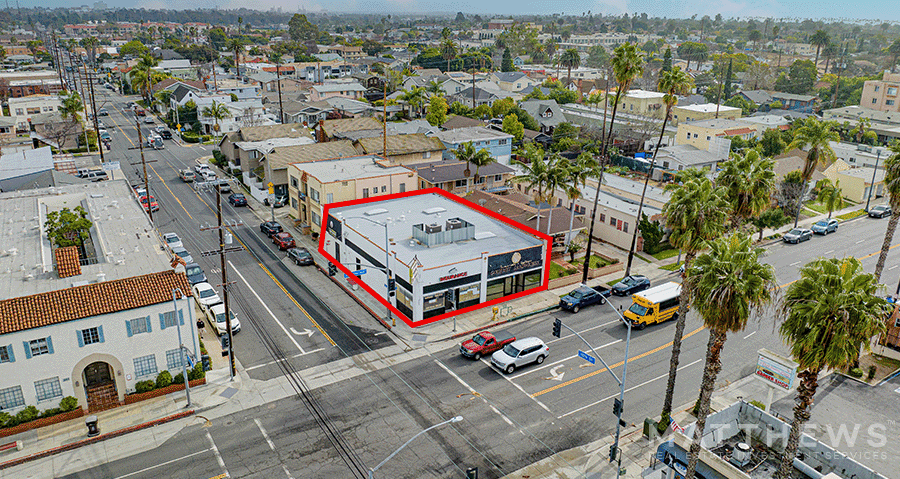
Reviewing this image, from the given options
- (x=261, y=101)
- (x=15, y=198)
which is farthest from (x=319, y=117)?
(x=15, y=198)

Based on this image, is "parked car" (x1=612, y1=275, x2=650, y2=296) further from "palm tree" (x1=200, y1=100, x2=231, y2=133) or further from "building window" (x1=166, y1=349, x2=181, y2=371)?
"palm tree" (x1=200, y1=100, x2=231, y2=133)

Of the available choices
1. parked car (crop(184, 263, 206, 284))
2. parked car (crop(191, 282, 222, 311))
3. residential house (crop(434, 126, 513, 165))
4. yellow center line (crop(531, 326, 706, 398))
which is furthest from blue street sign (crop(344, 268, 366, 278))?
residential house (crop(434, 126, 513, 165))

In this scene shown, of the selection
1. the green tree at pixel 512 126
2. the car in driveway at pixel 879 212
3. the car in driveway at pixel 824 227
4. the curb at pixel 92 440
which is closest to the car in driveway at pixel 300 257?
the curb at pixel 92 440

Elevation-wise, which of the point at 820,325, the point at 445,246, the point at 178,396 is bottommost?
the point at 178,396

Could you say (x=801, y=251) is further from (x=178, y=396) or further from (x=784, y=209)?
(x=178, y=396)

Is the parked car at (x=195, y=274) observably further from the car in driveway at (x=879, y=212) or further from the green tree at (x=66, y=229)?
the car in driveway at (x=879, y=212)
